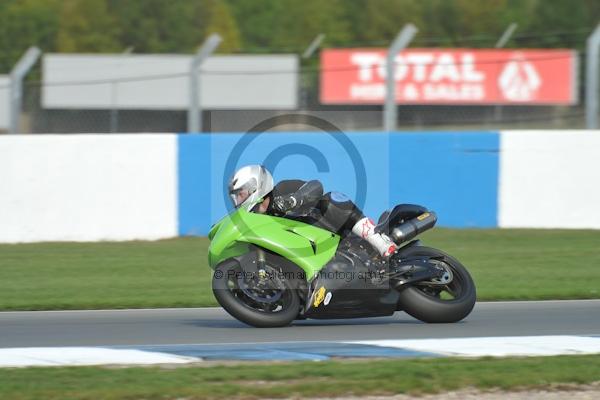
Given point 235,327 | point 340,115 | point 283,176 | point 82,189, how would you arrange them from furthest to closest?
point 340,115 → point 283,176 → point 82,189 → point 235,327

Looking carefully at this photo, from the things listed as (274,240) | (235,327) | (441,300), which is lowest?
(235,327)

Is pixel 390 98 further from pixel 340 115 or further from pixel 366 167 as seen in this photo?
pixel 340 115

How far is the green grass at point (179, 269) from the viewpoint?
10.4 m

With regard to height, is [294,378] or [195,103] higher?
[195,103]

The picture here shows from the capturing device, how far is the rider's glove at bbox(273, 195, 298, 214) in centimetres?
805

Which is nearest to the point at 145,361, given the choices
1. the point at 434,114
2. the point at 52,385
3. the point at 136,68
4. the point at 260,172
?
the point at 52,385

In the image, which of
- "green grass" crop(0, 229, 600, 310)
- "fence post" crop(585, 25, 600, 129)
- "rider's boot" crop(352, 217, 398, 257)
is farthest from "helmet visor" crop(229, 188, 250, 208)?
"fence post" crop(585, 25, 600, 129)

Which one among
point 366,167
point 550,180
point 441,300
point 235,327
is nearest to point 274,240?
point 235,327

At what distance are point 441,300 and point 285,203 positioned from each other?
1.41 m

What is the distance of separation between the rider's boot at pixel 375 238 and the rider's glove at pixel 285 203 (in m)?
0.51

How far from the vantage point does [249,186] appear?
8102 mm

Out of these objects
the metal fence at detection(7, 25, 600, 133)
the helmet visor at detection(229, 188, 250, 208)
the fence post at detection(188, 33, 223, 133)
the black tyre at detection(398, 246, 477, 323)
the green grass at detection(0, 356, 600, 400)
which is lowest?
the green grass at detection(0, 356, 600, 400)

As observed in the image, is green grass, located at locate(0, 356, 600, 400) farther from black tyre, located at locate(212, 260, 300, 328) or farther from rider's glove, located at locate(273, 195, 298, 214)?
rider's glove, located at locate(273, 195, 298, 214)

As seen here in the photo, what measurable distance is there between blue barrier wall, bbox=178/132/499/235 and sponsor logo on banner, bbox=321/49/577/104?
18249 mm
